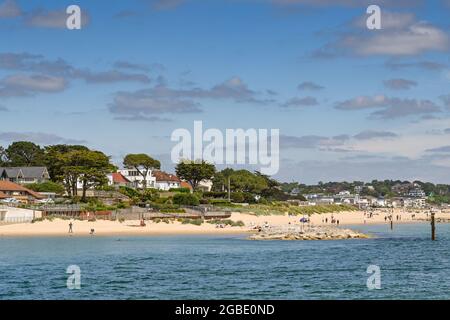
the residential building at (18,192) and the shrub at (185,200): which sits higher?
the residential building at (18,192)

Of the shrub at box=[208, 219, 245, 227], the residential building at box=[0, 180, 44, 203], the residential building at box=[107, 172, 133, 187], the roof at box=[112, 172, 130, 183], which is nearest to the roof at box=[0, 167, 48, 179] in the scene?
the residential building at box=[0, 180, 44, 203]

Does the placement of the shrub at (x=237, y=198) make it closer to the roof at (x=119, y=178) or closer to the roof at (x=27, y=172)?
the roof at (x=119, y=178)

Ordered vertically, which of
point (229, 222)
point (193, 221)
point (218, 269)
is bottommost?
point (218, 269)

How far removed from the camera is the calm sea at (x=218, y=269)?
127 ft

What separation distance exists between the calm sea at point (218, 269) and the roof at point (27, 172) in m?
62.8

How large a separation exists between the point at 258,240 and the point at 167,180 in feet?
337

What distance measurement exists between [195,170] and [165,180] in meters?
16.4

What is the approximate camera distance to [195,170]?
164m

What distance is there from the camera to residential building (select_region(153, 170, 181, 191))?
176625mm

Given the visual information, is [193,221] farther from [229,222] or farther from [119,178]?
[119,178]

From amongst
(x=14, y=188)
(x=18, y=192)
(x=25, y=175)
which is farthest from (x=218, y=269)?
(x=25, y=175)

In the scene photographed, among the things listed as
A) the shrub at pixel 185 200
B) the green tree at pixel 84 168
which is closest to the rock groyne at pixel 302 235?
the shrub at pixel 185 200

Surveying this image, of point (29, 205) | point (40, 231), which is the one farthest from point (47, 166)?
point (40, 231)

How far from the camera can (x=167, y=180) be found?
178500 mm
